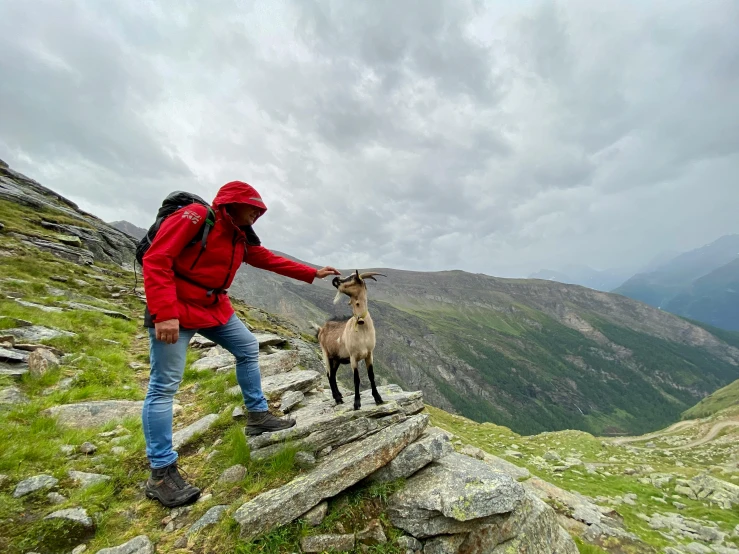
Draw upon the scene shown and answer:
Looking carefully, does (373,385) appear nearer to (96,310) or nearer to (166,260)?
(166,260)

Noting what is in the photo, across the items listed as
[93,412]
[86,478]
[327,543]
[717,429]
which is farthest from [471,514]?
[717,429]

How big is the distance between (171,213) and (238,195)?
1096 millimetres

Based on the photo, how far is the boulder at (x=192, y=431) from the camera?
7207 mm

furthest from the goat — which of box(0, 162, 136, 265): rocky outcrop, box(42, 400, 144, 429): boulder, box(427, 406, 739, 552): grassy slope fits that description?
box(0, 162, 136, 265): rocky outcrop

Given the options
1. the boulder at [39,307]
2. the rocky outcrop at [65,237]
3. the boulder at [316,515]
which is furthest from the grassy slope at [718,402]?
the rocky outcrop at [65,237]

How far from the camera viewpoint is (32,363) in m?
9.03

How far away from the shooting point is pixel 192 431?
25.0 feet

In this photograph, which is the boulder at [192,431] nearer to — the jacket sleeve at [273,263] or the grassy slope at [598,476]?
the jacket sleeve at [273,263]

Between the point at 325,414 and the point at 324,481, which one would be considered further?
the point at 325,414

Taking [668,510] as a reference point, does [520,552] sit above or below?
above

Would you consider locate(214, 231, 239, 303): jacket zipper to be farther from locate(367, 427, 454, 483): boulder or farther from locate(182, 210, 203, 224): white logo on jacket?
locate(367, 427, 454, 483): boulder

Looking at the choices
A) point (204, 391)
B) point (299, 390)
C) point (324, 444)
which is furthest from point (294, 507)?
point (204, 391)

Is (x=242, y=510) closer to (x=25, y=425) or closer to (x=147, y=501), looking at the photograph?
(x=147, y=501)

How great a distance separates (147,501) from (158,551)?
118 centimetres
